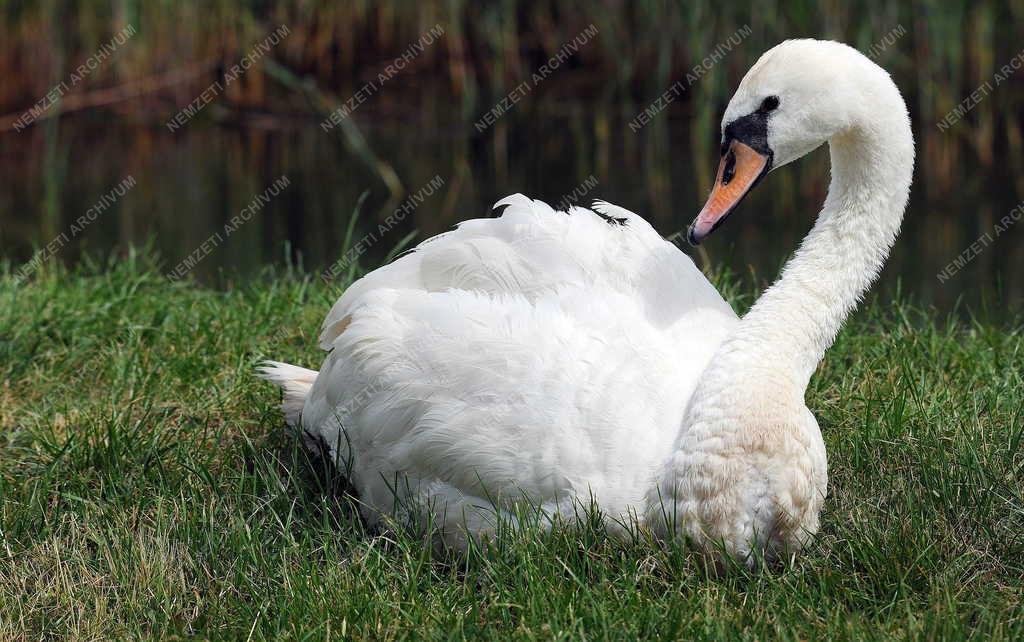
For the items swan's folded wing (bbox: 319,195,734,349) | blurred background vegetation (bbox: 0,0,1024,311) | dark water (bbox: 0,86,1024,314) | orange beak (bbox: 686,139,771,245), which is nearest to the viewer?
orange beak (bbox: 686,139,771,245)

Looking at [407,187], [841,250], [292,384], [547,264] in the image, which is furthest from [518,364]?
[407,187]

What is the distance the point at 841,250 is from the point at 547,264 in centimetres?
82

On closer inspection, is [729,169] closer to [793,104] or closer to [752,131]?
[752,131]

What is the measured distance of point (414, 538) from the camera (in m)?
3.54

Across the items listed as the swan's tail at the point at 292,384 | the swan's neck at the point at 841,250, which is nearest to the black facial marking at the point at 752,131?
the swan's neck at the point at 841,250

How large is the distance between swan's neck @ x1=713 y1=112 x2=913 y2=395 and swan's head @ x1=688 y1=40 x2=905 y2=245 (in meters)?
0.08

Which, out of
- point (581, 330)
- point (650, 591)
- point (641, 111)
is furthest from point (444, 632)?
point (641, 111)

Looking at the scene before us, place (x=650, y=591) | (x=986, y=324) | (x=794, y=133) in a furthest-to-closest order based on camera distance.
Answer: (x=986, y=324), (x=794, y=133), (x=650, y=591)

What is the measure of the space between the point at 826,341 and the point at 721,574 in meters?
0.71

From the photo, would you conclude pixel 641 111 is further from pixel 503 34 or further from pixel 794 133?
pixel 794 133

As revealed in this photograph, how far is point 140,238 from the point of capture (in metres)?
8.51

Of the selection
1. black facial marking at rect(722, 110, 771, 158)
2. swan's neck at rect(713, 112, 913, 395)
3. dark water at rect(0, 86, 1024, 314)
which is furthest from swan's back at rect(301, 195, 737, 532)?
dark water at rect(0, 86, 1024, 314)

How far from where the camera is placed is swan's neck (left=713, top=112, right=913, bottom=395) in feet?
11.3

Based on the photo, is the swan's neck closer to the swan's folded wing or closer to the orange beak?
the orange beak
